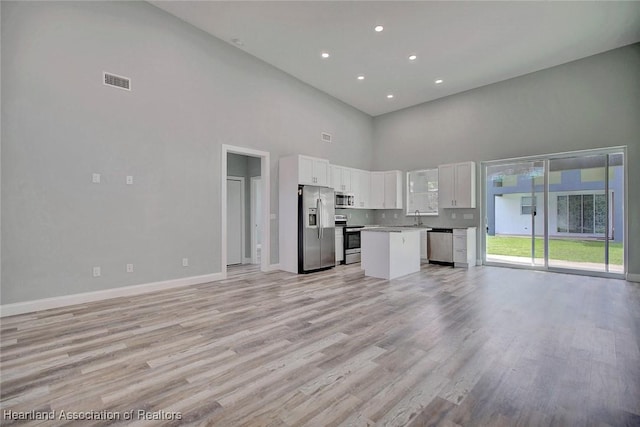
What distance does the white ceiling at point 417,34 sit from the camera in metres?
4.32

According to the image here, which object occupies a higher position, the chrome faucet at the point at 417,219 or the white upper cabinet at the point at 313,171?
the white upper cabinet at the point at 313,171

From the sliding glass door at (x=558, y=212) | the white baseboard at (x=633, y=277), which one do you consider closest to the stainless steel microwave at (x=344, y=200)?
the sliding glass door at (x=558, y=212)

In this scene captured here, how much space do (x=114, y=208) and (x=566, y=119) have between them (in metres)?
8.36

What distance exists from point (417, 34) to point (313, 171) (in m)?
3.15

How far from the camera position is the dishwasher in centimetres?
686

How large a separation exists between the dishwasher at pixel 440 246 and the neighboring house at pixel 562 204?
3.59ft

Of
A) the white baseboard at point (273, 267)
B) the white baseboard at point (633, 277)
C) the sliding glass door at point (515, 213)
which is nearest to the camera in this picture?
the white baseboard at point (633, 277)

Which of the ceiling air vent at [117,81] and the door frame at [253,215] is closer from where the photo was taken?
the ceiling air vent at [117,81]

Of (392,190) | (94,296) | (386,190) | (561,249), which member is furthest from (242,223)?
(561,249)

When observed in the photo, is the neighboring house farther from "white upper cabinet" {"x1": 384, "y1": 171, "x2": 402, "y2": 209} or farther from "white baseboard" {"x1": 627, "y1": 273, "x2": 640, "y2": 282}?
"white upper cabinet" {"x1": 384, "y1": 171, "x2": 402, "y2": 209}

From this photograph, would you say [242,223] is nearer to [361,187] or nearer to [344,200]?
[344,200]

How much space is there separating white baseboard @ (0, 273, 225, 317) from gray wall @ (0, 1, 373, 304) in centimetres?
7

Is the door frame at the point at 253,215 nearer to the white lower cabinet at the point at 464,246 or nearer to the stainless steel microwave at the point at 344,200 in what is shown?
the stainless steel microwave at the point at 344,200

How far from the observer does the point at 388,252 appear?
209 inches
